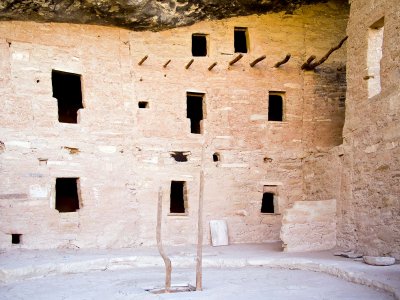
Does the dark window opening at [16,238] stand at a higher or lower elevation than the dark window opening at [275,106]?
lower

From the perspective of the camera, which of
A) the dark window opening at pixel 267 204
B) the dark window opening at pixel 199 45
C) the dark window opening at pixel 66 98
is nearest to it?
the dark window opening at pixel 199 45

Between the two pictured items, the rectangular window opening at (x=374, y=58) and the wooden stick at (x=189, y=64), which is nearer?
the rectangular window opening at (x=374, y=58)

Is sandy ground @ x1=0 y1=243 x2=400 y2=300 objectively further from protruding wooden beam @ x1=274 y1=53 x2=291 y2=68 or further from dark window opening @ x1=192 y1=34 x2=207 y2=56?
dark window opening @ x1=192 y1=34 x2=207 y2=56

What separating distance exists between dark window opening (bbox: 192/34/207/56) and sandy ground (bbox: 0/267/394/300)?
6.74 meters

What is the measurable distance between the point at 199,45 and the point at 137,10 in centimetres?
271

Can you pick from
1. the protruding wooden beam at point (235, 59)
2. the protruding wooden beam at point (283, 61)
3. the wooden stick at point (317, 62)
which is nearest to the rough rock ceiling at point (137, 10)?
the protruding wooden beam at point (235, 59)

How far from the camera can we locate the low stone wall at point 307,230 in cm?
1161

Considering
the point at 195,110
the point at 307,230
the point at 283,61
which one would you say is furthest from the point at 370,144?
the point at 195,110

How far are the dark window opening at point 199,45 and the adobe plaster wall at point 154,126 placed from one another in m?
0.42

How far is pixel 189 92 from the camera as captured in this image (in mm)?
14258

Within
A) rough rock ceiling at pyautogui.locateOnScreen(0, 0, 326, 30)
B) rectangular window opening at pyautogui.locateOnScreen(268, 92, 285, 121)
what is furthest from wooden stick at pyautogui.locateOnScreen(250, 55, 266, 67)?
rough rock ceiling at pyautogui.locateOnScreen(0, 0, 326, 30)

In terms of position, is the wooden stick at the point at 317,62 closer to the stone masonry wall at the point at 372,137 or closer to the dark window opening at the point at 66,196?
the stone masonry wall at the point at 372,137

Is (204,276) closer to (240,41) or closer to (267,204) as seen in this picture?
(267,204)

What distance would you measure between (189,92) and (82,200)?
3923 millimetres
